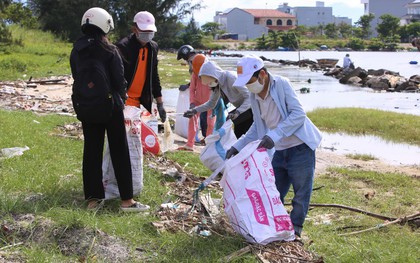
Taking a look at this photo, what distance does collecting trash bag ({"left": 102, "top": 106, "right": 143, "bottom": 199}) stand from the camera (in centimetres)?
543

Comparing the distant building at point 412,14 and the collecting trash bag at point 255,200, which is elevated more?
the distant building at point 412,14

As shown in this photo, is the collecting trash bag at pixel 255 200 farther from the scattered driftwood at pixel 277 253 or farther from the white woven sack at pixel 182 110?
the white woven sack at pixel 182 110

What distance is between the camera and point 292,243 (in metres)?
4.27

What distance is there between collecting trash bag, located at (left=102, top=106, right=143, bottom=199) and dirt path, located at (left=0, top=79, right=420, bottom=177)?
4124mm

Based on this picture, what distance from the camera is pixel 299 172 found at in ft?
15.1

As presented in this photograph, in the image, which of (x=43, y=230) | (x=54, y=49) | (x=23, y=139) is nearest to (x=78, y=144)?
(x=23, y=139)

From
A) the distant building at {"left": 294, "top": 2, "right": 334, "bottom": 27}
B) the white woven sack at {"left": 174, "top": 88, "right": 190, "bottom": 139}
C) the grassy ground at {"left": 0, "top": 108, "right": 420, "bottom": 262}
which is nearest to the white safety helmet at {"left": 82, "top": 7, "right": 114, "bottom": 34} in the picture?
the grassy ground at {"left": 0, "top": 108, "right": 420, "bottom": 262}

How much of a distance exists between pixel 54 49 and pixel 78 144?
24.6 m

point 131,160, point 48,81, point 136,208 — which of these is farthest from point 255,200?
point 48,81

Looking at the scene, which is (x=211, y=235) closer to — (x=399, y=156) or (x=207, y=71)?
(x=207, y=71)

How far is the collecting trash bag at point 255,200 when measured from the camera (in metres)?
4.19

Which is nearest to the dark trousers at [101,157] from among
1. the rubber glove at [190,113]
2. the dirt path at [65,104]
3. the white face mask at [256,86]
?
the white face mask at [256,86]

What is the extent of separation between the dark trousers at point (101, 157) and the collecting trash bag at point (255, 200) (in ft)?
3.83

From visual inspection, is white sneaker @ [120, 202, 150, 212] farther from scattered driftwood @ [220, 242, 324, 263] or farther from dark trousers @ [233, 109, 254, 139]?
dark trousers @ [233, 109, 254, 139]
